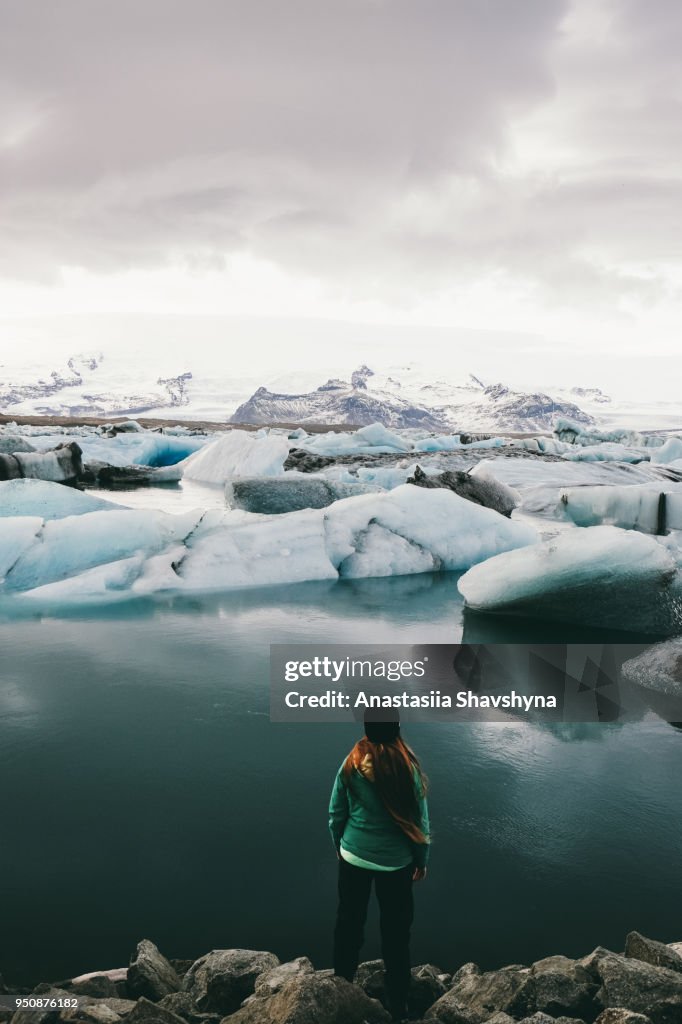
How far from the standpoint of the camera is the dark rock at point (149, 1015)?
1.83 m

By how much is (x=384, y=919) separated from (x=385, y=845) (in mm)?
232

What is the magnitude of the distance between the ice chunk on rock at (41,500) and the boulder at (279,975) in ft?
26.1

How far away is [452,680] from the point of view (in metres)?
5.00

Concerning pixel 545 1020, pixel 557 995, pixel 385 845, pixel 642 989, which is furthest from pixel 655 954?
pixel 385 845

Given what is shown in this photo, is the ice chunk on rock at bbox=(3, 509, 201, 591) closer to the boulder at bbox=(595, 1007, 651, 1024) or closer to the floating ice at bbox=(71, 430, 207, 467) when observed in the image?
the boulder at bbox=(595, 1007, 651, 1024)

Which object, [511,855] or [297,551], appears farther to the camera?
[297,551]

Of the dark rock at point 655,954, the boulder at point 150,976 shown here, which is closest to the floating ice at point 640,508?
the dark rock at point 655,954

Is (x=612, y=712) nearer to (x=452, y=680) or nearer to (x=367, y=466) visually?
(x=452, y=680)

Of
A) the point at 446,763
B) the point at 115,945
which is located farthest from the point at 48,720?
the point at 446,763

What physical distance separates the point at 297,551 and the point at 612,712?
4320 millimetres

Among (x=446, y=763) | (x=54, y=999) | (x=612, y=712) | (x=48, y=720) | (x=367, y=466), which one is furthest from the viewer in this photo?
(x=367, y=466)

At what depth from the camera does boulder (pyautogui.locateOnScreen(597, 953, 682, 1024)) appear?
1934 mm

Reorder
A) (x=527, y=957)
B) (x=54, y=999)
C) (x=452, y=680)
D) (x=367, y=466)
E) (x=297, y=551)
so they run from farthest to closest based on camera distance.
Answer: (x=367, y=466) < (x=297, y=551) < (x=452, y=680) < (x=527, y=957) < (x=54, y=999)

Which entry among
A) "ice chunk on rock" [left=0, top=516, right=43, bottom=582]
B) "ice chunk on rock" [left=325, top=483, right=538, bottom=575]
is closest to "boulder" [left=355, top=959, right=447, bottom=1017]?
"ice chunk on rock" [left=325, top=483, right=538, bottom=575]
